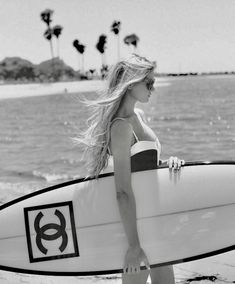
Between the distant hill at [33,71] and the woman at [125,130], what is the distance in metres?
74.5

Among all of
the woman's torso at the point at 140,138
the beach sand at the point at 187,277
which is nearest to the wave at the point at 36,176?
the beach sand at the point at 187,277

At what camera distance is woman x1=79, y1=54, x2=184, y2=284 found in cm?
201

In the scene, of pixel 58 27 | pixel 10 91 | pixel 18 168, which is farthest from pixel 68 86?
pixel 18 168

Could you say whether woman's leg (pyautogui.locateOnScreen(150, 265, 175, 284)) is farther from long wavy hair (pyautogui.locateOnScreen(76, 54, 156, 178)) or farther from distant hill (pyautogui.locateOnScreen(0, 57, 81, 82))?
distant hill (pyautogui.locateOnScreen(0, 57, 81, 82))

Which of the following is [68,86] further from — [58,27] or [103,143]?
[103,143]

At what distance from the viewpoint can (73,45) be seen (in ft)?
275

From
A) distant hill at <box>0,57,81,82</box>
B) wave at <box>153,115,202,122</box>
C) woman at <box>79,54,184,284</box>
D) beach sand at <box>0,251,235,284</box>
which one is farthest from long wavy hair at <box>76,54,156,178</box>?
distant hill at <box>0,57,81,82</box>

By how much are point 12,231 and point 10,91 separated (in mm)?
58532

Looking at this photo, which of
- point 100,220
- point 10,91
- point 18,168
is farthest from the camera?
point 10,91

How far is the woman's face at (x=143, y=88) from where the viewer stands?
2.08 m

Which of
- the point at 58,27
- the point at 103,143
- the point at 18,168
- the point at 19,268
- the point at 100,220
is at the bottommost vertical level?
the point at 19,268

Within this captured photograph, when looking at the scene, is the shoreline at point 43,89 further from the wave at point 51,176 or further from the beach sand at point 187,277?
the beach sand at point 187,277

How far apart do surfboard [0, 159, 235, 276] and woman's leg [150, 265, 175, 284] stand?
0.04 m

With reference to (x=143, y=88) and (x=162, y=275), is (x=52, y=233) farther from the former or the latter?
(x=143, y=88)
